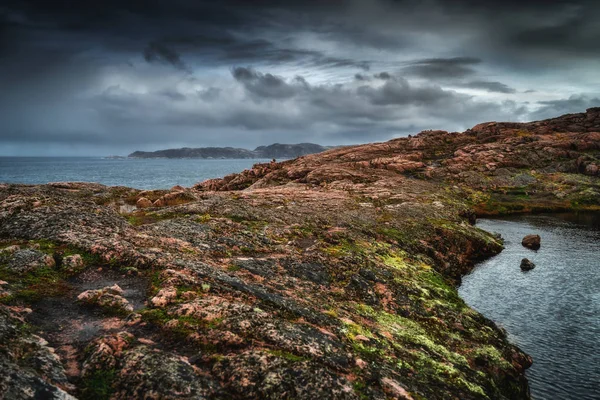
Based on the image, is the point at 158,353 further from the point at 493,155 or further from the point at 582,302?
the point at 493,155

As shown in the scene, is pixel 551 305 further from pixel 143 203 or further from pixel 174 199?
pixel 143 203

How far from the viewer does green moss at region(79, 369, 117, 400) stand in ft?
39.0

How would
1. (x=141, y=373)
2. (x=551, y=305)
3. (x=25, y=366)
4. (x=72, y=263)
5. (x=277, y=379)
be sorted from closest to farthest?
(x=25, y=366) → (x=141, y=373) → (x=277, y=379) → (x=72, y=263) → (x=551, y=305)

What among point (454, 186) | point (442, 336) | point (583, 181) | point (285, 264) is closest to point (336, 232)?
point (285, 264)

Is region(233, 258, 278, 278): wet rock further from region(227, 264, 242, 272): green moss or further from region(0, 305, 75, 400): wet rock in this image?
region(0, 305, 75, 400): wet rock

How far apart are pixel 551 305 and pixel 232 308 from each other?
127 ft

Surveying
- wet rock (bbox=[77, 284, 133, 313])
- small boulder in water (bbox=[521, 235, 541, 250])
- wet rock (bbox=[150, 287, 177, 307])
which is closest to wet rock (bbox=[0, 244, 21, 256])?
wet rock (bbox=[77, 284, 133, 313])

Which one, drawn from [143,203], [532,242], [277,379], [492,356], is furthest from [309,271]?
[532,242]

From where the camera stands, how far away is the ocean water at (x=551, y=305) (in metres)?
27.4

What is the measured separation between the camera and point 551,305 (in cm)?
3962

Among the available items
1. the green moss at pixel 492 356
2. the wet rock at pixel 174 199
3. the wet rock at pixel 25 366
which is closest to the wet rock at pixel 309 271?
the green moss at pixel 492 356

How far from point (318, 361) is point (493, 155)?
145 meters

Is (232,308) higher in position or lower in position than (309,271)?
higher

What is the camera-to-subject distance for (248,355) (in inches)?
577
